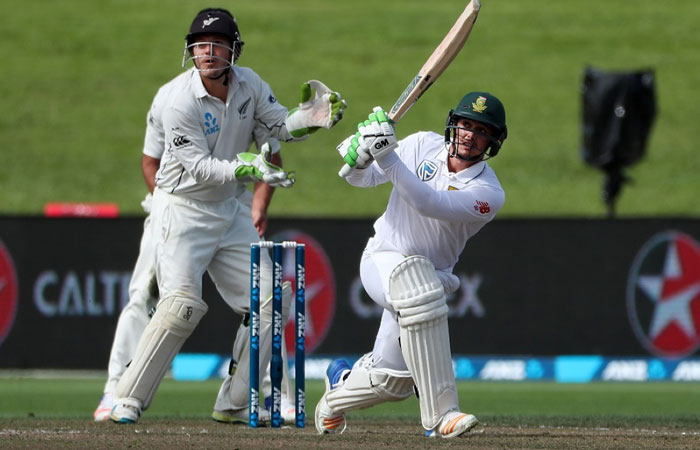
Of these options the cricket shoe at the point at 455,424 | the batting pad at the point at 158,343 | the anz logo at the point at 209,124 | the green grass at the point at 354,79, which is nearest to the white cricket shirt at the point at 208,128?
the anz logo at the point at 209,124

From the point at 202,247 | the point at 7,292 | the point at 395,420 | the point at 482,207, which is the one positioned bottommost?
the point at 395,420

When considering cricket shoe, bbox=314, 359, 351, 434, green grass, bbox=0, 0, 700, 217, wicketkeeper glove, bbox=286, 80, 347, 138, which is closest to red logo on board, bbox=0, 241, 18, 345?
wicketkeeper glove, bbox=286, 80, 347, 138

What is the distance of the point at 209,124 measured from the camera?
237 inches

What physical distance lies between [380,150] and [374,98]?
51.8 feet

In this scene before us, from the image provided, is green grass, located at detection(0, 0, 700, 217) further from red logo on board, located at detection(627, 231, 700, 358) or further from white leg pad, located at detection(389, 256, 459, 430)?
white leg pad, located at detection(389, 256, 459, 430)

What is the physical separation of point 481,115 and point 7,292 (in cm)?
573

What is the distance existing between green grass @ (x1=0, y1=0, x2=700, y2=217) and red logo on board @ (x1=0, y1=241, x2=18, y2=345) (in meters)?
6.81

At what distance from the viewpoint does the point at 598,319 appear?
33.8 feet

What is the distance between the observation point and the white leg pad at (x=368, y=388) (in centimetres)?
563

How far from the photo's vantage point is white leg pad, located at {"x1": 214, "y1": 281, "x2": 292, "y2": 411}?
20.0ft

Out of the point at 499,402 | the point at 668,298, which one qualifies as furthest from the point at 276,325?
the point at 668,298

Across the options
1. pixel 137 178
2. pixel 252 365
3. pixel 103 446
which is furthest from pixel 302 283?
pixel 137 178

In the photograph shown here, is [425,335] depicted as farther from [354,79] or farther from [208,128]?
[354,79]

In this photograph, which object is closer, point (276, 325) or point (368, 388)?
point (368, 388)
